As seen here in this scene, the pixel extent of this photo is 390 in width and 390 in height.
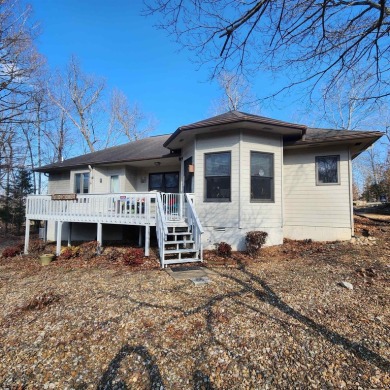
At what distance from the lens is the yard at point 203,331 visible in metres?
2.49

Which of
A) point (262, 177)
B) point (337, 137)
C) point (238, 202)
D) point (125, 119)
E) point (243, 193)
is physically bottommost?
point (238, 202)

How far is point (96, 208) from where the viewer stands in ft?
30.8

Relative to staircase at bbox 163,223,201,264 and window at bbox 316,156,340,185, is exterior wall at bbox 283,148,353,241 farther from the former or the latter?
staircase at bbox 163,223,201,264

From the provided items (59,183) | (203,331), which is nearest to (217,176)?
(203,331)

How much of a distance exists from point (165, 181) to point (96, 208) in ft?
13.6

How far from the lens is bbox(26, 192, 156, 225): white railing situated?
26.9 feet

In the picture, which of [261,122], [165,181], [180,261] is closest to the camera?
[180,261]

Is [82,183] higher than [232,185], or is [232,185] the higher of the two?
[82,183]

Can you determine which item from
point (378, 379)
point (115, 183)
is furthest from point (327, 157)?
point (115, 183)

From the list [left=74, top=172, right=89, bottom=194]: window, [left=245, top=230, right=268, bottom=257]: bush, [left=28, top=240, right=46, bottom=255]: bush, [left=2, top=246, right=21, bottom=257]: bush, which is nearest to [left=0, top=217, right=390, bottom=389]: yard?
[left=245, top=230, right=268, bottom=257]: bush

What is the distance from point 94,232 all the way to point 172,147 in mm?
6102

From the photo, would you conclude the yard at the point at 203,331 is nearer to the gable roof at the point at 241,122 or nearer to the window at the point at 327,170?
the window at the point at 327,170

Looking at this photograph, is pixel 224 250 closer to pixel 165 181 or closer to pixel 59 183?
pixel 165 181

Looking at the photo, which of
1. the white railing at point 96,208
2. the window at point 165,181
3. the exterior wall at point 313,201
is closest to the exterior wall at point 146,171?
the window at point 165,181
